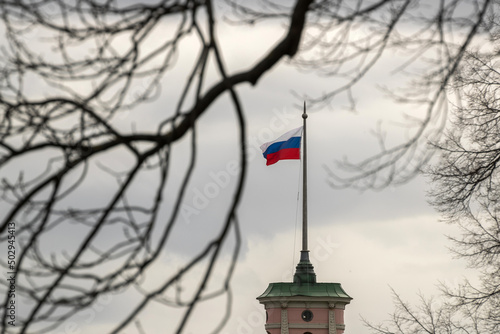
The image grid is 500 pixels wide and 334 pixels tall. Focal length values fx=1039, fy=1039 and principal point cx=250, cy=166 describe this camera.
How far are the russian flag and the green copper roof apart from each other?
734cm

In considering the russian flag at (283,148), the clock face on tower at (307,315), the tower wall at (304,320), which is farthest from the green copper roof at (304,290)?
the russian flag at (283,148)

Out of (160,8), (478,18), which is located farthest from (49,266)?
(478,18)

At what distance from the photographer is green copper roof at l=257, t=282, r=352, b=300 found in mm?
44719

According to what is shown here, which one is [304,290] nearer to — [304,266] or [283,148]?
[304,266]

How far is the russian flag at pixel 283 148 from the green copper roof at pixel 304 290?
7.34 m

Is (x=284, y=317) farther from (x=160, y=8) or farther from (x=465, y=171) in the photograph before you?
(x=160, y=8)

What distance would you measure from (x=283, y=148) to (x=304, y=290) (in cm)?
782

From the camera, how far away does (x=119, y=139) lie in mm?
Result: 5641

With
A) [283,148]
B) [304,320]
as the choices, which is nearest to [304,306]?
[304,320]

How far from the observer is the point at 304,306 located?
147ft

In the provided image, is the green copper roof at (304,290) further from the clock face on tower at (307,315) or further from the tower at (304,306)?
the clock face on tower at (307,315)

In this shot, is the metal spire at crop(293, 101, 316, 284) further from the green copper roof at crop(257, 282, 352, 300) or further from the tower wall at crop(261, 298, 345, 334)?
the tower wall at crop(261, 298, 345, 334)

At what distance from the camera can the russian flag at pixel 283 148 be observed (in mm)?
39875

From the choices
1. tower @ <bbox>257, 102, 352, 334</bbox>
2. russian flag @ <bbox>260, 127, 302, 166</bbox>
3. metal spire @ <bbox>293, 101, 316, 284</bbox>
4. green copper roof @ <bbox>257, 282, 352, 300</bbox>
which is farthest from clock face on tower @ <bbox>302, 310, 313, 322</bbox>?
russian flag @ <bbox>260, 127, 302, 166</bbox>
